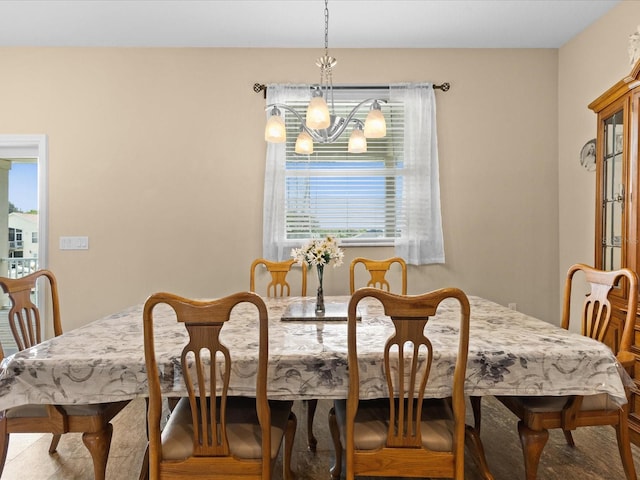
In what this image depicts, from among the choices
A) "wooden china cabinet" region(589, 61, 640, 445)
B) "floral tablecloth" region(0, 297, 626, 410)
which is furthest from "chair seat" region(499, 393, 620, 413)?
"wooden china cabinet" region(589, 61, 640, 445)

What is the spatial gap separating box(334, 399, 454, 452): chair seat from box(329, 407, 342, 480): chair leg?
0.09 metres

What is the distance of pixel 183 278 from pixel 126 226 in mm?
659

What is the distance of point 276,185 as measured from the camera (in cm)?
336

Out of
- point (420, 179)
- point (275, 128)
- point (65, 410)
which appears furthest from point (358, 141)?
point (65, 410)

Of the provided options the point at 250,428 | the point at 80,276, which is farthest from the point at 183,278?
the point at 250,428

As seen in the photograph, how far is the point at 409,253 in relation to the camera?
3.40m

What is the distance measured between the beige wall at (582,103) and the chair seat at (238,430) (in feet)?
9.25

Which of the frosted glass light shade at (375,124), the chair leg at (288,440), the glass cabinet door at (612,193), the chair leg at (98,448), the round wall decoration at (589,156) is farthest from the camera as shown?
the round wall decoration at (589,156)

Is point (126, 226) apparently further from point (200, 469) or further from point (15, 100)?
point (200, 469)

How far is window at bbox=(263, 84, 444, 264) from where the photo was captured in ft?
11.1

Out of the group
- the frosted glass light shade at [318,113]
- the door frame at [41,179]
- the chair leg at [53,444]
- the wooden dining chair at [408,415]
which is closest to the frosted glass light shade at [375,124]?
the frosted glass light shade at [318,113]

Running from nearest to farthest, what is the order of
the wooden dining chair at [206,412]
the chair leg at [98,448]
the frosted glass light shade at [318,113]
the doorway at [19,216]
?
1. the wooden dining chair at [206,412]
2. the chair leg at [98,448]
3. the frosted glass light shade at [318,113]
4. the doorway at [19,216]

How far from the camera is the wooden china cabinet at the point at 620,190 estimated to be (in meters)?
2.21

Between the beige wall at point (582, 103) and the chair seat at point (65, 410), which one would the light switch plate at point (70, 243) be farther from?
the beige wall at point (582, 103)
